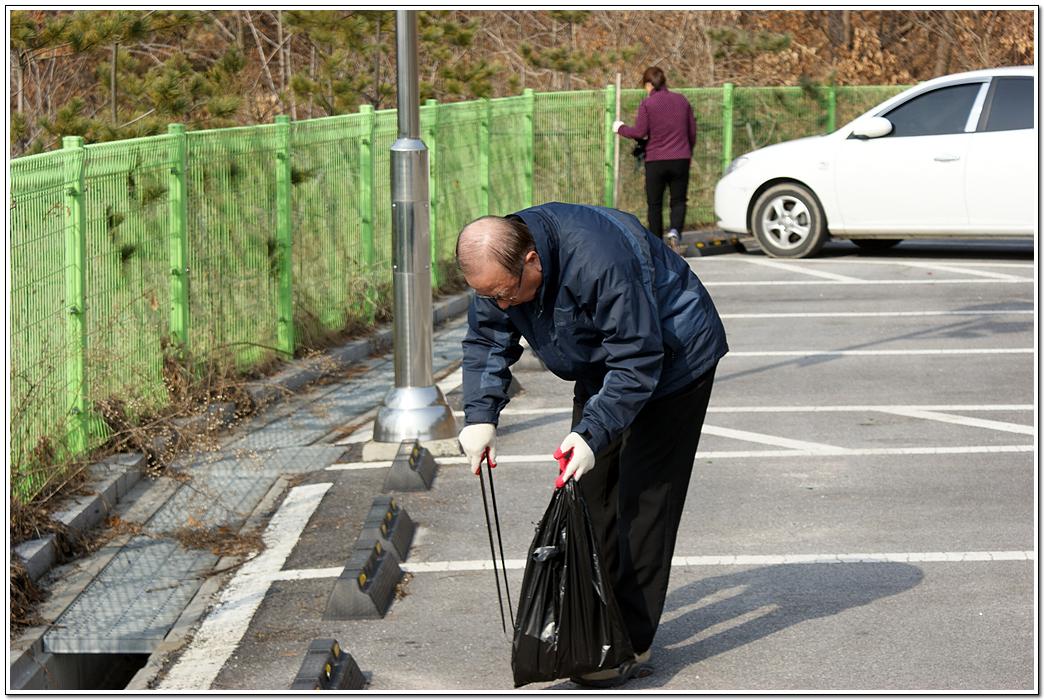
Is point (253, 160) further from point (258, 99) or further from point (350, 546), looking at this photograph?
point (258, 99)

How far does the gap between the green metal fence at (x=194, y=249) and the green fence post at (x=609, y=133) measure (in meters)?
2.50

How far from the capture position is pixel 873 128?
12984 millimetres

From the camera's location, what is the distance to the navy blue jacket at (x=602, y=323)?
335 cm

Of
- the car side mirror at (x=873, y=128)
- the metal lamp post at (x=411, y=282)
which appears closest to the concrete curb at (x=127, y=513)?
the metal lamp post at (x=411, y=282)

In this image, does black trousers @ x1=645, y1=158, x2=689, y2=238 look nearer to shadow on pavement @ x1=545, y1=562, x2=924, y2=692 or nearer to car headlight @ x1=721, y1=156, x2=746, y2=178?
car headlight @ x1=721, y1=156, x2=746, y2=178

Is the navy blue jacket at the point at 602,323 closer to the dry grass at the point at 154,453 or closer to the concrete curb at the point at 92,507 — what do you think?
the dry grass at the point at 154,453

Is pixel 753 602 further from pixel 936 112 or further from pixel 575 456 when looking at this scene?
pixel 936 112

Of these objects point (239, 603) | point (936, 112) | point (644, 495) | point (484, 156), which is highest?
point (936, 112)

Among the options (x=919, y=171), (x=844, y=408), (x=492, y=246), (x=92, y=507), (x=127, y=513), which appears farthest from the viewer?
(x=919, y=171)

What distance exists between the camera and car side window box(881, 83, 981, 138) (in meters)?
12.8

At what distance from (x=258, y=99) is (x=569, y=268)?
1283 cm

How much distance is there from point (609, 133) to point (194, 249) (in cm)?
924

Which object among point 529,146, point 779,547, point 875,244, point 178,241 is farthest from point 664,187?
point 779,547

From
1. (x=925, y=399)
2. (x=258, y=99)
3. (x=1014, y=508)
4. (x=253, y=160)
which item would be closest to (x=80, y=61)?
(x=258, y=99)
